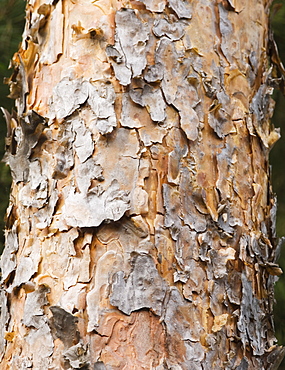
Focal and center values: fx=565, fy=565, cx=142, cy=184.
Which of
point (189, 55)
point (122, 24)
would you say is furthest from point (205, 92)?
point (122, 24)

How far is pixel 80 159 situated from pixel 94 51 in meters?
0.18

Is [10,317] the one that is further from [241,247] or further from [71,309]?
[241,247]

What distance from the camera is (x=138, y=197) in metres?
0.82

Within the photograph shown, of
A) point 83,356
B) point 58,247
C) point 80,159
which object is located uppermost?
point 80,159

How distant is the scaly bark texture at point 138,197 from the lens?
791mm

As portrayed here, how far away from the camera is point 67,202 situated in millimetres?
839

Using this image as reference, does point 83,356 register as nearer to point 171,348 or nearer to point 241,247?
point 171,348

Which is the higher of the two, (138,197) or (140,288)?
(138,197)

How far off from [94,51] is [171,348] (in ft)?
1.52

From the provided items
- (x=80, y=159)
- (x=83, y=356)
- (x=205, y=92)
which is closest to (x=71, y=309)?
(x=83, y=356)

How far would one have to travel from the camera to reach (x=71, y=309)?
79 centimetres

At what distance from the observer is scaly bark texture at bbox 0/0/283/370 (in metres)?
0.79

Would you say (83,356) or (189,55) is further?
(189,55)

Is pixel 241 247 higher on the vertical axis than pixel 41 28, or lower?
lower
